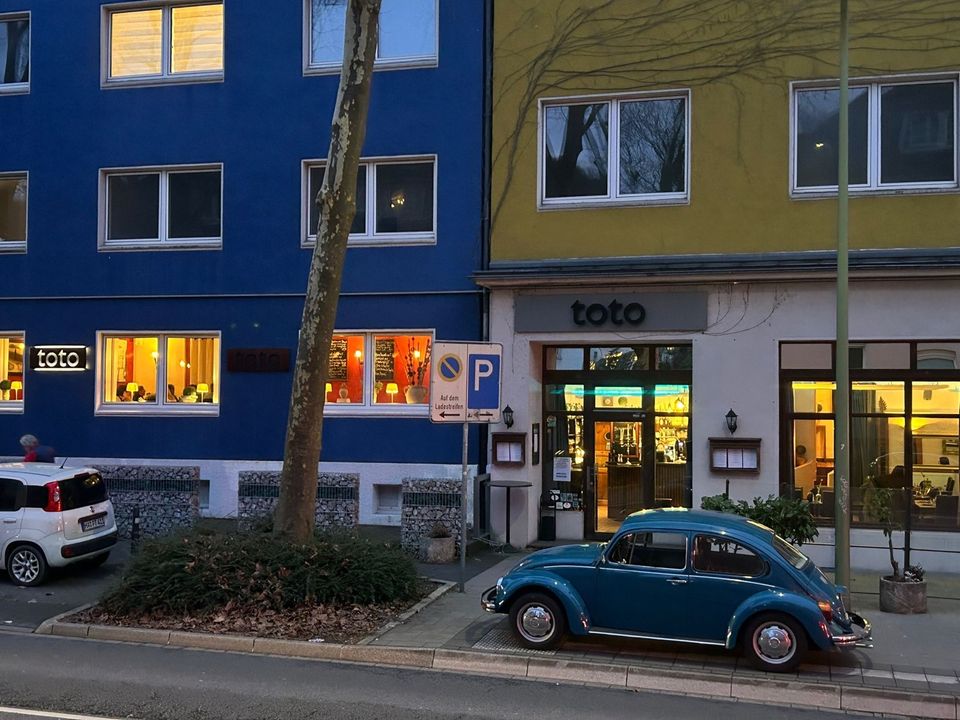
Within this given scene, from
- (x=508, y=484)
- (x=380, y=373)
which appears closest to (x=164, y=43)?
(x=380, y=373)

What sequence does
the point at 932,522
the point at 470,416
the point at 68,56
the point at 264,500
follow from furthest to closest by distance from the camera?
the point at 68,56
the point at 264,500
the point at 932,522
the point at 470,416

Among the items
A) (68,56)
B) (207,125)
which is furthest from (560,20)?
(68,56)

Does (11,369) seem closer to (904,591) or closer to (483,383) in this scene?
(483,383)

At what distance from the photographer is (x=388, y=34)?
16.0 metres

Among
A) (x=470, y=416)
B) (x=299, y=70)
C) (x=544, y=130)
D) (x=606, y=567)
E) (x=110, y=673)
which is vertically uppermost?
(x=299, y=70)

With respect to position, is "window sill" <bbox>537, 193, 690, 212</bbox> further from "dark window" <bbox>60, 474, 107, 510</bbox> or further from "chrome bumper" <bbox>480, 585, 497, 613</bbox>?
"dark window" <bbox>60, 474, 107, 510</bbox>

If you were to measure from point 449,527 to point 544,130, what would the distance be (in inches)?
259

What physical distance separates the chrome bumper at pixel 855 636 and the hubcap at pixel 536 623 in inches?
100

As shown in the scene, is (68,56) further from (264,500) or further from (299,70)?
(264,500)

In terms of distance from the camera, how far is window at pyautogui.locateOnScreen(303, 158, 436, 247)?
15.7 meters

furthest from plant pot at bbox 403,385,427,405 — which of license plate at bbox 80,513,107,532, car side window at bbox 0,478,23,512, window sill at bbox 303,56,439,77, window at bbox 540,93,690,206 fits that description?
car side window at bbox 0,478,23,512

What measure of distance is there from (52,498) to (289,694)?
6123 millimetres

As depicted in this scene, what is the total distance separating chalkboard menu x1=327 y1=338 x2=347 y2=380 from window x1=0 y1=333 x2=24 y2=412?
636 cm

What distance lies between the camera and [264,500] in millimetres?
14688
